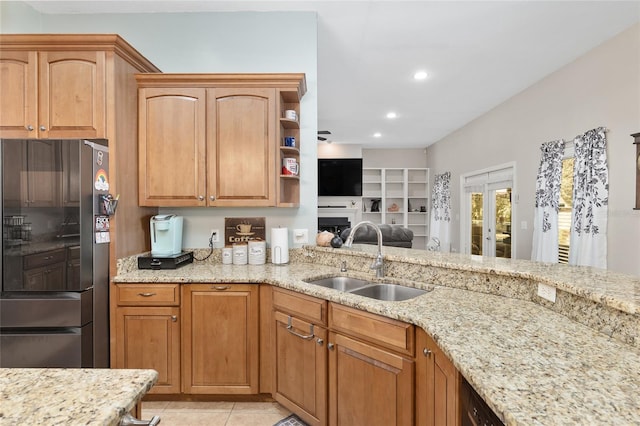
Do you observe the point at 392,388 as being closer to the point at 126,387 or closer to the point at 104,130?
the point at 126,387

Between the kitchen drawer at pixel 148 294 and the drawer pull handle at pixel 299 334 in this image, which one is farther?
the kitchen drawer at pixel 148 294

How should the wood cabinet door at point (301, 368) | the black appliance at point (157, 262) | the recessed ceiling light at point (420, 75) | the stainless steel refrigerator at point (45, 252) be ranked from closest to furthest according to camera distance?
1. the wood cabinet door at point (301, 368)
2. the stainless steel refrigerator at point (45, 252)
3. the black appliance at point (157, 262)
4. the recessed ceiling light at point (420, 75)

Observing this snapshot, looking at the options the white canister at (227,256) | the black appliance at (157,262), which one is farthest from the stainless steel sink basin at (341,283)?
the black appliance at (157,262)

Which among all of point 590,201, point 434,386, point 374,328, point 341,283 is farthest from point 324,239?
point 590,201

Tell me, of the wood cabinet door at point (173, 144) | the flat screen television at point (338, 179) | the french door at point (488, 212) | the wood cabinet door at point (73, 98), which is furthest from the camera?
the flat screen television at point (338, 179)

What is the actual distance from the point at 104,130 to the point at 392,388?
236 centimetres

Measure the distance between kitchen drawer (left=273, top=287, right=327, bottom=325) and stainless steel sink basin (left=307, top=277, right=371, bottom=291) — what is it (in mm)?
254

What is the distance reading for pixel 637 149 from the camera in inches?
99.4

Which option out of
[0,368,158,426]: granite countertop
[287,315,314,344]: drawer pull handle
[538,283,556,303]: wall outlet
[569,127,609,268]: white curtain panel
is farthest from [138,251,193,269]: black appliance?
[569,127,609,268]: white curtain panel

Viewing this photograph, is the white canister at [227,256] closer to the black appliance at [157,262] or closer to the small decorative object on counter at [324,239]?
the black appliance at [157,262]

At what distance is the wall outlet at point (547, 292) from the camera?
1361 mm

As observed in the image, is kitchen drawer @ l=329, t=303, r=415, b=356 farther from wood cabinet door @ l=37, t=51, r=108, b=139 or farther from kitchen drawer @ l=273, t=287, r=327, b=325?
wood cabinet door @ l=37, t=51, r=108, b=139

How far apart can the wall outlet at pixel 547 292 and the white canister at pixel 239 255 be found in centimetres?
199

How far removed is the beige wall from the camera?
109 inches
